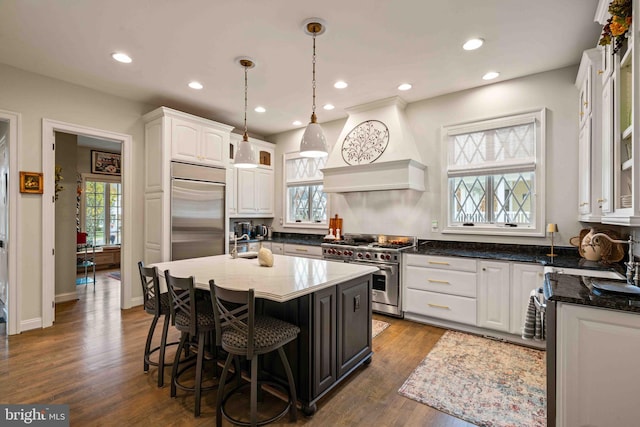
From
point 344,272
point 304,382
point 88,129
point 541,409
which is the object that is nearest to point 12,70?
point 88,129

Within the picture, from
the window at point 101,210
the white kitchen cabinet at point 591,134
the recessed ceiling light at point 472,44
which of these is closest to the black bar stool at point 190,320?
the recessed ceiling light at point 472,44

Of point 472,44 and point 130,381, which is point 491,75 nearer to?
point 472,44

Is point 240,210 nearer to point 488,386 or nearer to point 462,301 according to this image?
point 462,301

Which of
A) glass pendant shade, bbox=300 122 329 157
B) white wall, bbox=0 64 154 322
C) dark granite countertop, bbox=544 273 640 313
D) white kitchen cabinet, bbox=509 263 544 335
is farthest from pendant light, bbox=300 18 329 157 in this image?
white wall, bbox=0 64 154 322

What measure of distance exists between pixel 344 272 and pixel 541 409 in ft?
5.09

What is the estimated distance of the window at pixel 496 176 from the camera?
11.2 ft

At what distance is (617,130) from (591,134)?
1.99 ft

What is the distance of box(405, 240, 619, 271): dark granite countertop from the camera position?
110 inches

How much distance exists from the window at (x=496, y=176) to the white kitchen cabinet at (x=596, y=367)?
217 cm

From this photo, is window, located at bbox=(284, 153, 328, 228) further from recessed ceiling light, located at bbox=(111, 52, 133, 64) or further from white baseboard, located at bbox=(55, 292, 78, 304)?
white baseboard, located at bbox=(55, 292, 78, 304)

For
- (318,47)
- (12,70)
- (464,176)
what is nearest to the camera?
(318,47)

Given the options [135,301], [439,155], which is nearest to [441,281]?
[439,155]

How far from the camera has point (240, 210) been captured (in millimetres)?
5207

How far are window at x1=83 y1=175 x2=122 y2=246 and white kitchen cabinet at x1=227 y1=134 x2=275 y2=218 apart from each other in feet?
11.5
